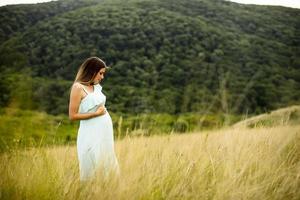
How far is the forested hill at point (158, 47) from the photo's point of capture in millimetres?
51938

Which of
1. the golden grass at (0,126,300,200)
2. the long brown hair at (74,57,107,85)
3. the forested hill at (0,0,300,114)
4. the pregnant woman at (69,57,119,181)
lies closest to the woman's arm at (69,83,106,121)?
the pregnant woman at (69,57,119,181)

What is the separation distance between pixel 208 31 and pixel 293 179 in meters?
73.2

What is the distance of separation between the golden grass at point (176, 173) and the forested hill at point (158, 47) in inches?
1519

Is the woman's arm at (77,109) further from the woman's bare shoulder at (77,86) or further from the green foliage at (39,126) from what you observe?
the green foliage at (39,126)

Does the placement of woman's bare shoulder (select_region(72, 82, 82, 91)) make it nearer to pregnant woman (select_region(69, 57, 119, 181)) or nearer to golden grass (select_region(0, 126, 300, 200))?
pregnant woman (select_region(69, 57, 119, 181))

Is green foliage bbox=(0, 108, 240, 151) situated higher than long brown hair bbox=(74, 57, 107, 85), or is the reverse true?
long brown hair bbox=(74, 57, 107, 85)

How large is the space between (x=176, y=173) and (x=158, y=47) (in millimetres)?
67504

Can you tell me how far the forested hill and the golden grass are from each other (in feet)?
127

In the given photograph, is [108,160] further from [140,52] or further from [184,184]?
[140,52]

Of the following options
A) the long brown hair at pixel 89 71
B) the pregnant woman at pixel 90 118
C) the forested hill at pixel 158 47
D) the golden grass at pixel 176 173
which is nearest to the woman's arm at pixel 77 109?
the pregnant woman at pixel 90 118

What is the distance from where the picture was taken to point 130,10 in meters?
87.0

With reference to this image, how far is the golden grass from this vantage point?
2611mm

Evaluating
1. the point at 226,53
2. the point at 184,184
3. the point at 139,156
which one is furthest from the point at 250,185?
the point at 226,53

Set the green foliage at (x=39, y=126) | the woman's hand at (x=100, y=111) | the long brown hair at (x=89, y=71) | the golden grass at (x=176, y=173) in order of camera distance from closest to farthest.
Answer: the golden grass at (x=176, y=173)
the green foliage at (x=39, y=126)
the woman's hand at (x=100, y=111)
the long brown hair at (x=89, y=71)
